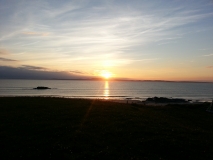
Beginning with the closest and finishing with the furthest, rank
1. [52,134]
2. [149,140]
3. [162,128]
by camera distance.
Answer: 1. [149,140]
2. [52,134]
3. [162,128]

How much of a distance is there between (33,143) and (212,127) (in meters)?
21.0

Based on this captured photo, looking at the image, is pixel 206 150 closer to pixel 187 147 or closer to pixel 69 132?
pixel 187 147

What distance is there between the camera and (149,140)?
16047mm

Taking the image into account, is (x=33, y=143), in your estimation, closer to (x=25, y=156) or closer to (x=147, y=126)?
(x=25, y=156)

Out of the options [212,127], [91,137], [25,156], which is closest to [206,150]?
[91,137]

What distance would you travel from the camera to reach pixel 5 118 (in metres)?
23.0

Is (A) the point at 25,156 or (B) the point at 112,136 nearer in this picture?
(A) the point at 25,156

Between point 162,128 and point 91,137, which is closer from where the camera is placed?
point 91,137

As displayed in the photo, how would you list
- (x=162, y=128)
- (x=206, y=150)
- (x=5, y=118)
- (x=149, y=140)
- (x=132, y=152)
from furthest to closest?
(x=5, y=118) → (x=162, y=128) → (x=149, y=140) → (x=206, y=150) → (x=132, y=152)

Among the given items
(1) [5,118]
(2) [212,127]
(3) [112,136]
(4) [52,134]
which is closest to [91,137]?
(3) [112,136]

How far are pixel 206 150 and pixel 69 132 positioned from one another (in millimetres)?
11401

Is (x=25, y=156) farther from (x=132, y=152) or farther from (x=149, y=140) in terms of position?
(x=149, y=140)

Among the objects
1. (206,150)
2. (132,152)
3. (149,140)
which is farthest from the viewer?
(149,140)

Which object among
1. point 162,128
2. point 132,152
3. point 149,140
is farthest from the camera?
point 162,128
